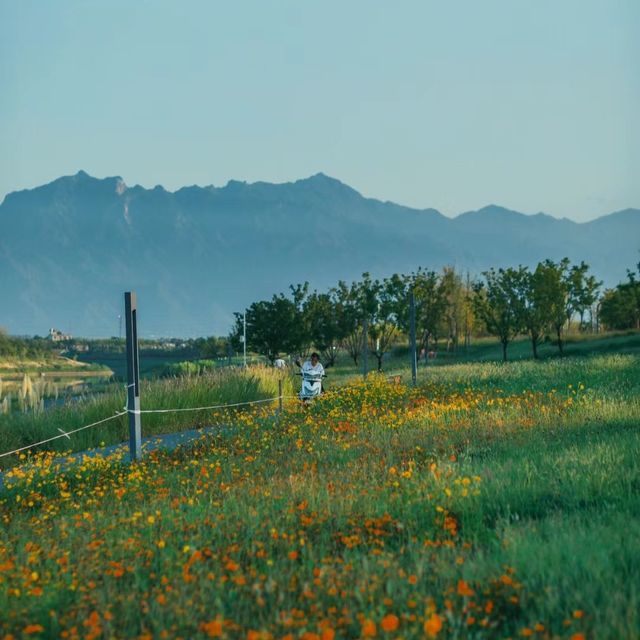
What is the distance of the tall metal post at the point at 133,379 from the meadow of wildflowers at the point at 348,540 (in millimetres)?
451

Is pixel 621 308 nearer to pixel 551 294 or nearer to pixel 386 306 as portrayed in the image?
pixel 551 294

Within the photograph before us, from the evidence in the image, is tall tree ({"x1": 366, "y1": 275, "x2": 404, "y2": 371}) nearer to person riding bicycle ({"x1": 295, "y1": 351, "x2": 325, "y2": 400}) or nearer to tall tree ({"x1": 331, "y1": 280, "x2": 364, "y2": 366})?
tall tree ({"x1": 331, "y1": 280, "x2": 364, "y2": 366})

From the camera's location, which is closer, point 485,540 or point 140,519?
point 485,540

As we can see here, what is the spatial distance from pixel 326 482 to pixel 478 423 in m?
4.77

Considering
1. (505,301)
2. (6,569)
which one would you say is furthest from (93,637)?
(505,301)

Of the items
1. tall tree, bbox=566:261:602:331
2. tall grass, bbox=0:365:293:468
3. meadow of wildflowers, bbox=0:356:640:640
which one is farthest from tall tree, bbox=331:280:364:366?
meadow of wildflowers, bbox=0:356:640:640

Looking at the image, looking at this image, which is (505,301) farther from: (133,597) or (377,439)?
(133,597)

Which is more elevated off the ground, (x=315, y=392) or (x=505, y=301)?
(x=505, y=301)

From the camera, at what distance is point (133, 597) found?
5633 millimetres

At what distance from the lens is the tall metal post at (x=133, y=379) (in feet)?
43.3

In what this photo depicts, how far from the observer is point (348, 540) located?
6.26m

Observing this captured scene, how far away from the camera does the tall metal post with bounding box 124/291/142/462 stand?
43.3 feet

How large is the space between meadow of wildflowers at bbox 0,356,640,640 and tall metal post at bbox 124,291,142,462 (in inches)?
17.8

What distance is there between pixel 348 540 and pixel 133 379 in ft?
25.9
